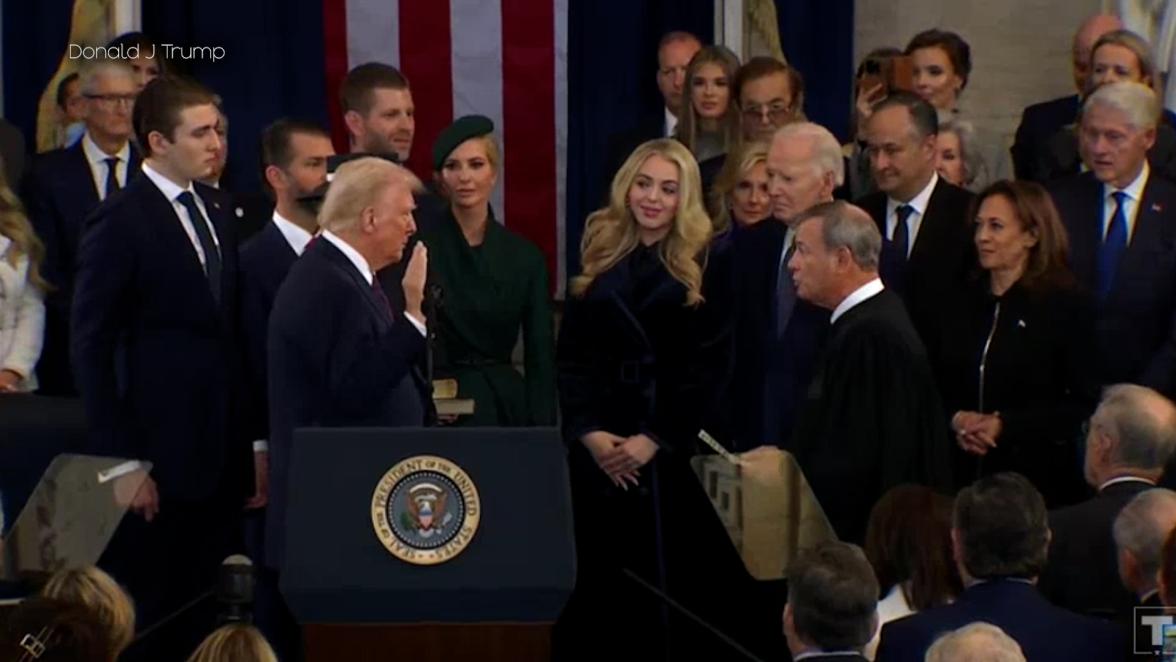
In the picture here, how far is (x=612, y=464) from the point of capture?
8.59 meters

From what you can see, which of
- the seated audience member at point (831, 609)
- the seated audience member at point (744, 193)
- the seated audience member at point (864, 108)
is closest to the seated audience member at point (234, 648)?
the seated audience member at point (831, 609)

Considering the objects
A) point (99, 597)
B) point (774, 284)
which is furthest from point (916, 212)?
point (99, 597)

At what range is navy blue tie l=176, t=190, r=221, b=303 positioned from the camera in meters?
7.98

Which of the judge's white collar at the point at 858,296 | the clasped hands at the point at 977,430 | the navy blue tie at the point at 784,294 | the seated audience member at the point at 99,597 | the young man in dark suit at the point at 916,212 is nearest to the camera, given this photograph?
the seated audience member at the point at 99,597

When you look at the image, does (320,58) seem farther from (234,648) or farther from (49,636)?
(234,648)

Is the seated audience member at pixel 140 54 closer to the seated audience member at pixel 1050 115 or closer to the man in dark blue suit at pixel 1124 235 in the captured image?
the seated audience member at pixel 1050 115

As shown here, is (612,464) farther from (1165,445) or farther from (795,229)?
(1165,445)

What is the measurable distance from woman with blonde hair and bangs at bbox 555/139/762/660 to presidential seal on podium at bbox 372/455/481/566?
97.9 inches

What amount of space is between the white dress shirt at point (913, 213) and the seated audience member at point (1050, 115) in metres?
1.05

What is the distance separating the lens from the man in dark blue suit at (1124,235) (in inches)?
340

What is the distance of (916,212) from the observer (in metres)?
8.82

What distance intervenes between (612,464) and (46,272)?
2094 millimetres

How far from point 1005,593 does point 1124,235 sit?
3.14 metres

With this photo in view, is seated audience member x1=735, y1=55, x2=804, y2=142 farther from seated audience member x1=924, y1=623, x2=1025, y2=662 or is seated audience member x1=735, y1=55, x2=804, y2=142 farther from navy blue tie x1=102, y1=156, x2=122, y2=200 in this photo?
seated audience member x1=924, y1=623, x2=1025, y2=662
